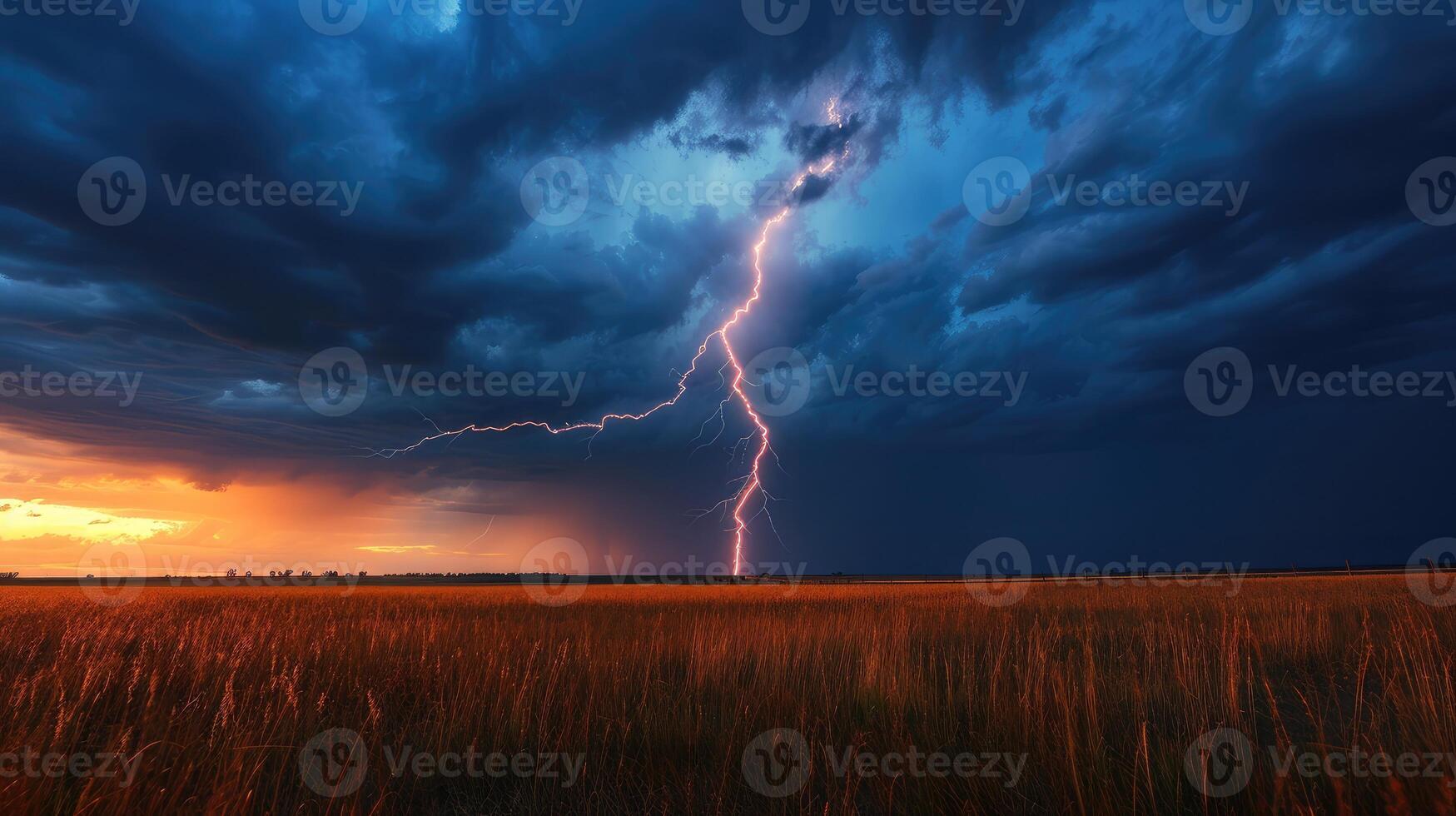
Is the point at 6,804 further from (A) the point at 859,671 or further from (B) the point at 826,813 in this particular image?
(A) the point at 859,671

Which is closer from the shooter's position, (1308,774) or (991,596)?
(1308,774)

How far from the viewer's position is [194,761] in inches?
152

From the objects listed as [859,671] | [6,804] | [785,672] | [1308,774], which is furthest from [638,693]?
[1308,774]

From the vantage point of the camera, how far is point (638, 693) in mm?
6031

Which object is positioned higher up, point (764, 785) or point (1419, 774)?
point (1419, 774)

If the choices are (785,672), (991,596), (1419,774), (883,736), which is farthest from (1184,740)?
(991,596)

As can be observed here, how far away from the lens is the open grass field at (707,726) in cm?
Answer: 350

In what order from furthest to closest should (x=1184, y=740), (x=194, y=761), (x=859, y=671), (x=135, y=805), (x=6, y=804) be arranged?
(x=859, y=671), (x=1184, y=740), (x=194, y=761), (x=135, y=805), (x=6, y=804)

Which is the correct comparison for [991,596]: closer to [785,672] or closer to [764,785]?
[785,672]

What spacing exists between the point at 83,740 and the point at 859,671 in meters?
6.50

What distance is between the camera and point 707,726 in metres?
4.98

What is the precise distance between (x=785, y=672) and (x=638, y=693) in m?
1.70

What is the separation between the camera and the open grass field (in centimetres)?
350

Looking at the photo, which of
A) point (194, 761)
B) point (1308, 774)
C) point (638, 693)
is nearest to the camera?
point (1308, 774)
